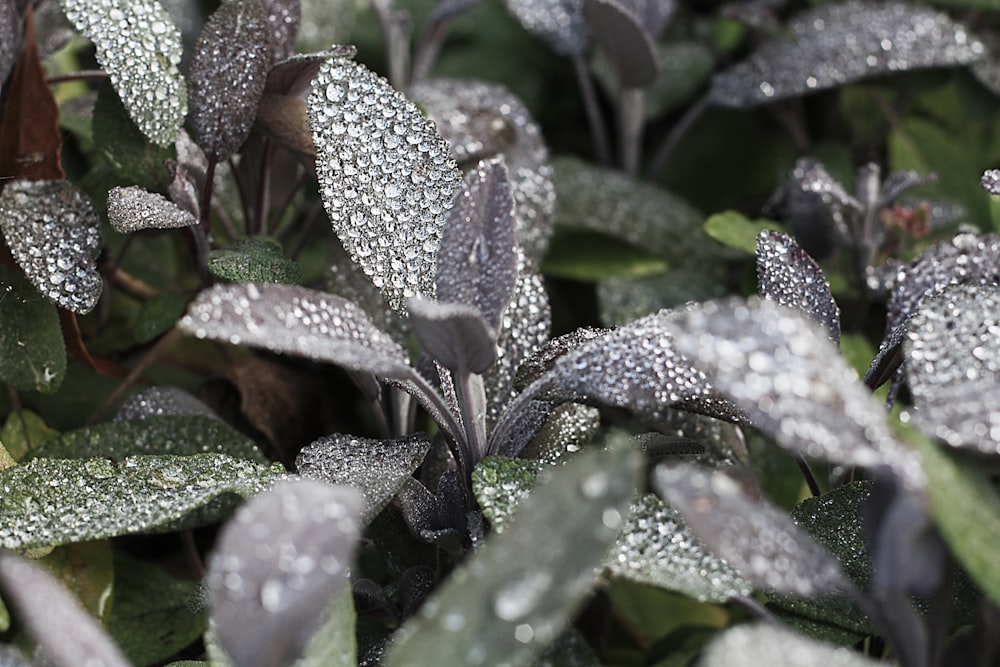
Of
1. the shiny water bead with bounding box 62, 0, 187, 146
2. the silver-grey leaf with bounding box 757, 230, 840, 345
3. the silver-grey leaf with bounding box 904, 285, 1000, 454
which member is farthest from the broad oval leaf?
the silver-grey leaf with bounding box 904, 285, 1000, 454

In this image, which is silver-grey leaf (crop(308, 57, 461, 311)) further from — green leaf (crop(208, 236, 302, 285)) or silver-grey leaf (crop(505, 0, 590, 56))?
silver-grey leaf (crop(505, 0, 590, 56))

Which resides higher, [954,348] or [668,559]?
[954,348]

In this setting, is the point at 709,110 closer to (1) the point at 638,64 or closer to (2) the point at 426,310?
(1) the point at 638,64

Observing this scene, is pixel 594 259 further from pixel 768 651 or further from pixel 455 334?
pixel 768 651

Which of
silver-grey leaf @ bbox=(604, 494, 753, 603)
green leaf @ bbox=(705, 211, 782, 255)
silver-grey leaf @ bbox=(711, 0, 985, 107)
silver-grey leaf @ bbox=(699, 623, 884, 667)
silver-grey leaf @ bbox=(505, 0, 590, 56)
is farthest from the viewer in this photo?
silver-grey leaf @ bbox=(505, 0, 590, 56)

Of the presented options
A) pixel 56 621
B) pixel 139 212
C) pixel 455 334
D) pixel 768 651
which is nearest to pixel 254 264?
pixel 139 212

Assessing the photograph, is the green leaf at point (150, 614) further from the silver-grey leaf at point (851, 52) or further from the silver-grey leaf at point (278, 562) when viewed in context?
the silver-grey leaf at point (851, 52)

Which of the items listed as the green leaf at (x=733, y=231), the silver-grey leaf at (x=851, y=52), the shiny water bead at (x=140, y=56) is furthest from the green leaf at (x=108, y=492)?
the silver-grey leaf at (x=851, y=52)
